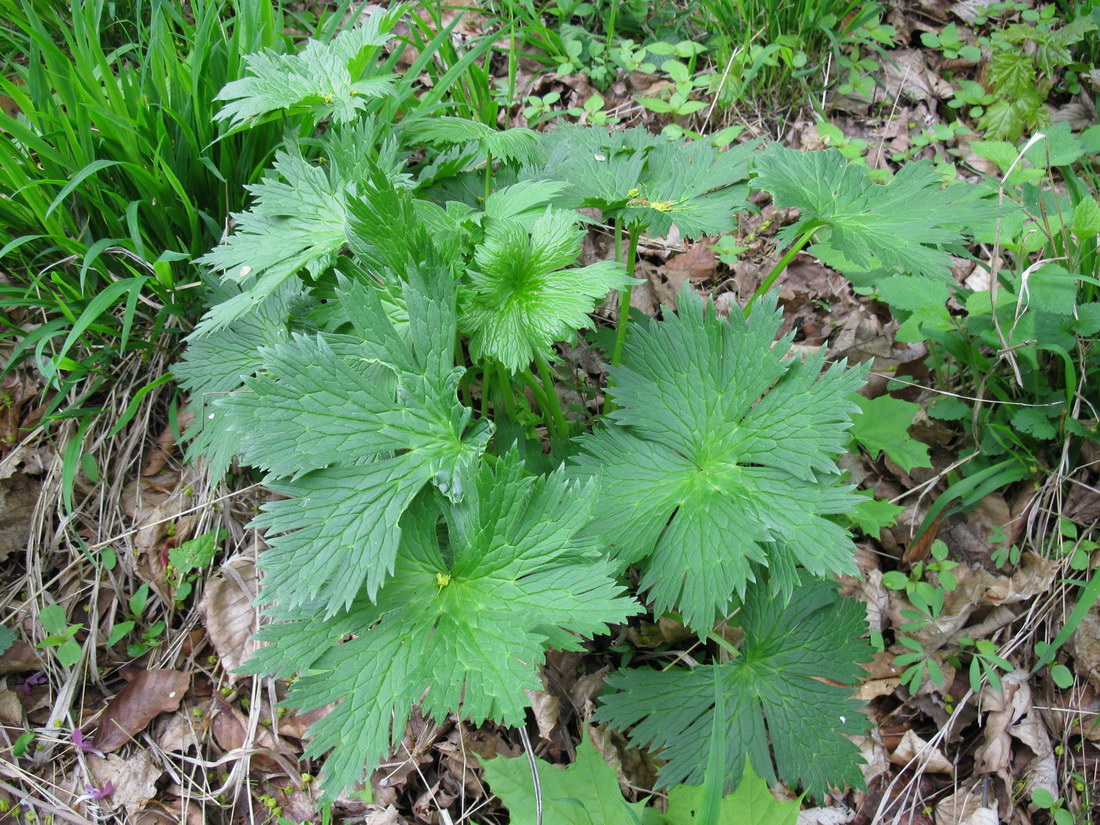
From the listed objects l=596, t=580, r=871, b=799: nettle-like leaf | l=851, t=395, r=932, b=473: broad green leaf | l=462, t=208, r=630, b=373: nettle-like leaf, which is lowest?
l=596, t=580, r=871, b=799: nettle-like leaf

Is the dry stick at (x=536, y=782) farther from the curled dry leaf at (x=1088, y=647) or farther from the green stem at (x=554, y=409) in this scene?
the curled dry leaf at (x=1088, y=647)

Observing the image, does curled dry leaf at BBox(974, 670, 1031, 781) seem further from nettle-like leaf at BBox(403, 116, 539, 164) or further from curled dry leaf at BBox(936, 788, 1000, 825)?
nettle-like leaf at BBox(403, 116, 539, 164)

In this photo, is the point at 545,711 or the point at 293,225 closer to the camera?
the point at 293,225

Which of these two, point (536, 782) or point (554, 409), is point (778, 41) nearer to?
point (554, 409)

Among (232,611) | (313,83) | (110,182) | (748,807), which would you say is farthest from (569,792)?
(110,182)

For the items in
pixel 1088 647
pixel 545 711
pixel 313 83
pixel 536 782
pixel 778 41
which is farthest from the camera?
pixel 778 41

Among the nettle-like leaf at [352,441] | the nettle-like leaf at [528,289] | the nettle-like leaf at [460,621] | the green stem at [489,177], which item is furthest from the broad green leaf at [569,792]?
the green stem at [489,177]

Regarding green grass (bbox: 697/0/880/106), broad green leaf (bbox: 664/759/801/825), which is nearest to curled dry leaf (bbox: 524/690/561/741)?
broad green leaf (bbox: 664/759/801/825)
